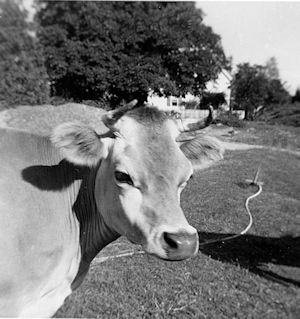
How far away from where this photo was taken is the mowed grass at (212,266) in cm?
165

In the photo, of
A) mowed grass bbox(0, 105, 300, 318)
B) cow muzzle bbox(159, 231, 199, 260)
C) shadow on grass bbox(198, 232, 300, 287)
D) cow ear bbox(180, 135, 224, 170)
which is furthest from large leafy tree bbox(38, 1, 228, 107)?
shadow on grass bbox(198, 232, 300, 287)

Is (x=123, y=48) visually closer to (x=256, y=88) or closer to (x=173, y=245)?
(x=256, y=88)

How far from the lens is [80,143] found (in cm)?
114

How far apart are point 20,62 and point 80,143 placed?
0.53 meters

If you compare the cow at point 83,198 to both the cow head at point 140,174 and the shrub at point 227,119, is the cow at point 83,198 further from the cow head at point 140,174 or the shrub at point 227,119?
the shrub at point 227,119

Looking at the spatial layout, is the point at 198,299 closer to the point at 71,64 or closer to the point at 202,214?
the point at 202,214

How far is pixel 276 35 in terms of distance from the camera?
160 centimetres

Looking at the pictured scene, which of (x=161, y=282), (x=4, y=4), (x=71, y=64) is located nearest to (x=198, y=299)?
(x=161, y=282)

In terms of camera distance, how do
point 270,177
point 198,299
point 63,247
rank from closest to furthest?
point 63,247, point 198,299, point 270,177

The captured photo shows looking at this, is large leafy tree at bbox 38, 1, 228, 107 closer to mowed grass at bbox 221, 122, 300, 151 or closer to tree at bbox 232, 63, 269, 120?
tree at bbox 232, 63, 269, 120


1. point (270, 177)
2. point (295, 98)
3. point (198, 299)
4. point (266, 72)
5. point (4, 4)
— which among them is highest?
point (4, 4)

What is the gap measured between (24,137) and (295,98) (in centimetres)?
155

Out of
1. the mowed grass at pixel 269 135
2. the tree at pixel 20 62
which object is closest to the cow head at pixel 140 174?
the tree at pixel 20 62

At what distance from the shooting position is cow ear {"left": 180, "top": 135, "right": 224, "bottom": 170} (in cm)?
130
